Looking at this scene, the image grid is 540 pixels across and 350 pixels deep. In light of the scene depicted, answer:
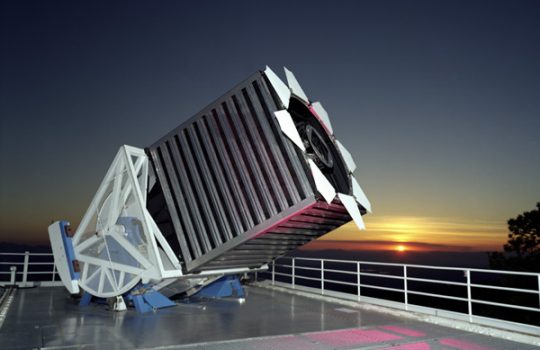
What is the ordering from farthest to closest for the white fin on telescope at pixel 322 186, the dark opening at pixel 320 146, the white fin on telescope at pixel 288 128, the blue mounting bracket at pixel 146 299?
the blue mounting bracket at pixel 146 299
the dark opening at pixel 320 146
the white fin on telescope at pixel 288 128
the white fin on telescope at pixel 322 186

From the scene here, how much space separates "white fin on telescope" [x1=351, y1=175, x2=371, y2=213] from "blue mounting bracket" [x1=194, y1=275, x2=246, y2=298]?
485 cm

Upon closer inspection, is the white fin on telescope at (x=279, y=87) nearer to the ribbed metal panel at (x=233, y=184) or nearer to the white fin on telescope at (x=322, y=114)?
the ribbed metal panel at (x=233, y=184)

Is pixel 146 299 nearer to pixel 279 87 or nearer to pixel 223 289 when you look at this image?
pixel 223 289

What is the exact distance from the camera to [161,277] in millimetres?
8789

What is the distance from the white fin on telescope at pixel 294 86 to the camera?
8453 mm

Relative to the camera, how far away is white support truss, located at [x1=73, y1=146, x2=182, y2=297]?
9195 mm

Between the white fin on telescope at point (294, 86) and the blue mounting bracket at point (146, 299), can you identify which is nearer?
the white fin on telescope at point (294, 86)

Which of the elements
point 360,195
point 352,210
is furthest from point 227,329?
point 360,195

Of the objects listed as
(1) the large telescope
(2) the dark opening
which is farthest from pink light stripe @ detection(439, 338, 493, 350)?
(2) the dark opening

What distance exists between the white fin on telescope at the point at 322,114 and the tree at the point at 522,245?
72.8 feet

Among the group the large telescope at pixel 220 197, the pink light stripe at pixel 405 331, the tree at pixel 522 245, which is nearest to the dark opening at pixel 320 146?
the large telescope at pixel 220 197

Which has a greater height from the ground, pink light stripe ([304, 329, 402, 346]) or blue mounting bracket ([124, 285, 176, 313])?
blue mounting bracket ([124, 285, 176, 313])

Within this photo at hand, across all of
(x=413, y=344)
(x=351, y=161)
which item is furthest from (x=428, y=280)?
(x=351, y=161)

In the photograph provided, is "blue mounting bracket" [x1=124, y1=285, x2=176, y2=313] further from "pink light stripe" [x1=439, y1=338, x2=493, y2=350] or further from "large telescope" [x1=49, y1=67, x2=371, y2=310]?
"pink light stripe" [x1=439, y1=338, x2=493, y2=350]
